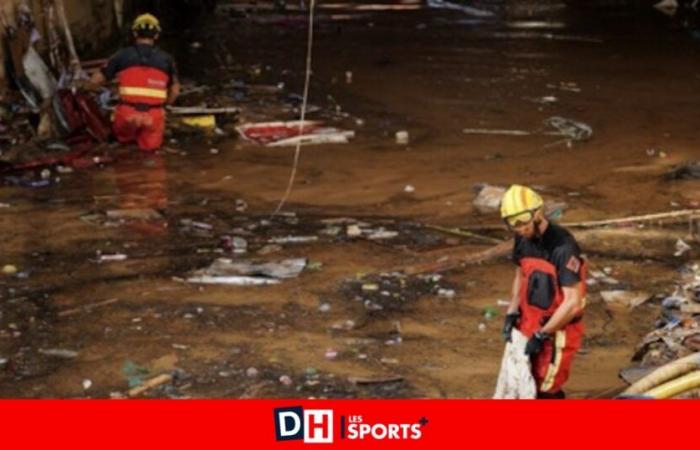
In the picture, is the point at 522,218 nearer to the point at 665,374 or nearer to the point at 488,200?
the point at 665,374

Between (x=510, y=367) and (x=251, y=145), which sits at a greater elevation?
(x=510, y=367)

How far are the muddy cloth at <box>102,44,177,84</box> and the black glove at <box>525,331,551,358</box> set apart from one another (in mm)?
8220

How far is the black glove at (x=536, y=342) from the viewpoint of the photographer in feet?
22.6

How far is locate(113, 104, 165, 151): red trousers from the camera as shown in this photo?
14.4 meters

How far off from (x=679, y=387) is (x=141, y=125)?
344 inches

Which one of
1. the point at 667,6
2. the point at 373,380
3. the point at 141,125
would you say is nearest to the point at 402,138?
the point at 141,125

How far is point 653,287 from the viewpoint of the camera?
10.1 metres

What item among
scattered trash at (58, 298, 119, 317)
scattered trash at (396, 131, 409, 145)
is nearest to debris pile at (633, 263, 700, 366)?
scattered trash at (58, 298, 119, 317)

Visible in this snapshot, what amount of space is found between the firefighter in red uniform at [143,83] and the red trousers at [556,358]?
26.6 feet

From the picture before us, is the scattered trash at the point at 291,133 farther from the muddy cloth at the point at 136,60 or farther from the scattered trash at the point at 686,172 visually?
the scattered trash at the point at 686,172

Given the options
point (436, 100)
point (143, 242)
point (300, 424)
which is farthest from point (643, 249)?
point (436, 100)

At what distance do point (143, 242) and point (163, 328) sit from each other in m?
2.17

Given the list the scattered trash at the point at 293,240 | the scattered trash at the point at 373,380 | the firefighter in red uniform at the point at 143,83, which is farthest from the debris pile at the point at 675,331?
the firefighter in red uniform at the point at 143,83

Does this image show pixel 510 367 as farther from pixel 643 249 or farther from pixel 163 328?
pixel 643 249
